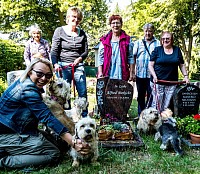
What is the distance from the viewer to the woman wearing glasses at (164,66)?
563 centimetres

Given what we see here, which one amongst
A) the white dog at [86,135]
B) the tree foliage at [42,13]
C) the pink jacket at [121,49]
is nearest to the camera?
the white dog at [86,135]

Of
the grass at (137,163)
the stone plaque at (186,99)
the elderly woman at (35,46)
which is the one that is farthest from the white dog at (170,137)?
the elderly woman at (35,46)

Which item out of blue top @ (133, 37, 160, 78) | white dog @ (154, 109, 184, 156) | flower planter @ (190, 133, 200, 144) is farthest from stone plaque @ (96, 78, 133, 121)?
flower planter @ (190, 133, 200, 144)

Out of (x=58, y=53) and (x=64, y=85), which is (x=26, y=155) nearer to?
(x=64, y=85)

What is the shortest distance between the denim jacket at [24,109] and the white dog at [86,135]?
0.36 m

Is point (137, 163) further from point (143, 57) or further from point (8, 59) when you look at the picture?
point (8, 59)

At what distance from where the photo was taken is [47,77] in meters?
3.52

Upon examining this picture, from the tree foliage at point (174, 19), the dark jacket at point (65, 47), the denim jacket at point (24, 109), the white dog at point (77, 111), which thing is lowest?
the white dog at point (77, 111)

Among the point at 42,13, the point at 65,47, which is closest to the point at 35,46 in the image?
the point at 65,47

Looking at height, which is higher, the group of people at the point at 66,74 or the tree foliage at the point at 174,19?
the tree foliage at the point at 174,19

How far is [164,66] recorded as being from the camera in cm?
570

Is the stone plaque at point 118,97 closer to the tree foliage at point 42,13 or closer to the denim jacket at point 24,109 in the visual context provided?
the denim jacket at point 24,109

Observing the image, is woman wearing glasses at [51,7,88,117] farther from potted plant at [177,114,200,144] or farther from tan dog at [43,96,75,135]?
potted plant at [177,114,200,144]

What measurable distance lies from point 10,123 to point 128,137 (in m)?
2.05
